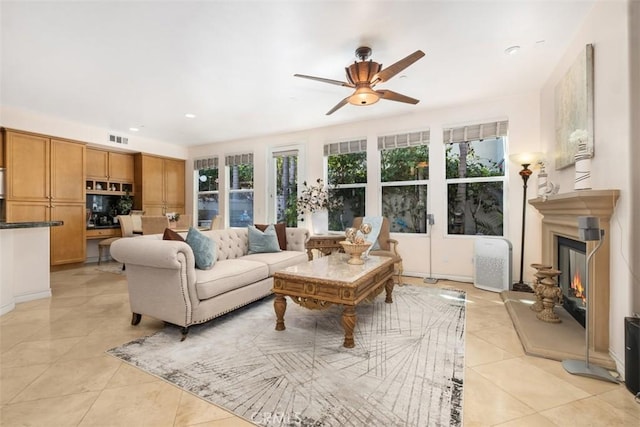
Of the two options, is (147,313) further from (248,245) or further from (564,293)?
(564,293)

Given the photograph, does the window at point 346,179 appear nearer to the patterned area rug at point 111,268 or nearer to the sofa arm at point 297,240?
the sofa arm at point 297,240

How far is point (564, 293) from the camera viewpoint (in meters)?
2.91

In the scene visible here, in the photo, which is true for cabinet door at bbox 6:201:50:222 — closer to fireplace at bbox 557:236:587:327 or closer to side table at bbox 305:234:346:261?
side table at bbox 305:234:346:261

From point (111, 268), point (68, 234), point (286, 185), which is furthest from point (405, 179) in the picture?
point (68, 234)

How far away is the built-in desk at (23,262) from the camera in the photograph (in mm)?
3061

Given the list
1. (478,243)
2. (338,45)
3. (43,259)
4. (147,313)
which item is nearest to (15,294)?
(43,259)

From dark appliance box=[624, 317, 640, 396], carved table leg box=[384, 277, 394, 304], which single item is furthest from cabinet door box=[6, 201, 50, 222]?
dark appliance box=[624, 317, 640, 396]

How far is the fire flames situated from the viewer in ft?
8.00

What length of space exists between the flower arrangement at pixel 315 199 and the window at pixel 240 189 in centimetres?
151

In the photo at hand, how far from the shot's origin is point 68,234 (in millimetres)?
5090

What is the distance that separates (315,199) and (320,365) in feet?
12.1

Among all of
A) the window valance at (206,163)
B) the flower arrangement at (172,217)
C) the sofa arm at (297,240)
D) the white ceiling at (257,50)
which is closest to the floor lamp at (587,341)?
the white ceiling at (257,50)

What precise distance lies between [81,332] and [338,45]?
11.4ft

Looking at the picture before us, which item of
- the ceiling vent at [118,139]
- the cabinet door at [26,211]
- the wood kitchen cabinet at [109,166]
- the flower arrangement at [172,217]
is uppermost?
the ceiling vent at [118,139]
